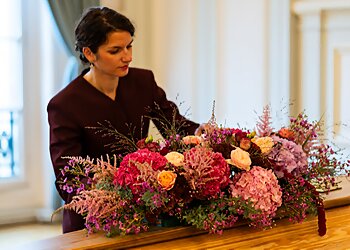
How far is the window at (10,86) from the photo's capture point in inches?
182

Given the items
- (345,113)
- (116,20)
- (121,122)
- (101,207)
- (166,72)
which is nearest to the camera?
(101,207)

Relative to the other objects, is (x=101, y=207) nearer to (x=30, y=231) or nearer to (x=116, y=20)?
(x=116, y=20)

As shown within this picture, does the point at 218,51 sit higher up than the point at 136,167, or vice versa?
the point at 218,51

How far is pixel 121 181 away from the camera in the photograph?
1597mm

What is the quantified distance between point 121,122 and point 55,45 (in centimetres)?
243

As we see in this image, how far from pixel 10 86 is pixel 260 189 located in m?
3.39

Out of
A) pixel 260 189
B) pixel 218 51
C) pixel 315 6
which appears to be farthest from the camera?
pixel 218 51

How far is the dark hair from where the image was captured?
2.32m

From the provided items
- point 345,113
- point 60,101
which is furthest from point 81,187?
point 345,113

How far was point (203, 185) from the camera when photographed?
1.60 metres

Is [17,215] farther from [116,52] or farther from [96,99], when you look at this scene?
[116,52]

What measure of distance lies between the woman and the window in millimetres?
2255

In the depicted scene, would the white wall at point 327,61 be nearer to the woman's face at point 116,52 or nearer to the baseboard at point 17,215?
the woman's face at point 116,52

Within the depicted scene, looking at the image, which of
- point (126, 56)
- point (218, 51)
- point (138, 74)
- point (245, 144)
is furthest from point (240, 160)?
point (218, 51)
